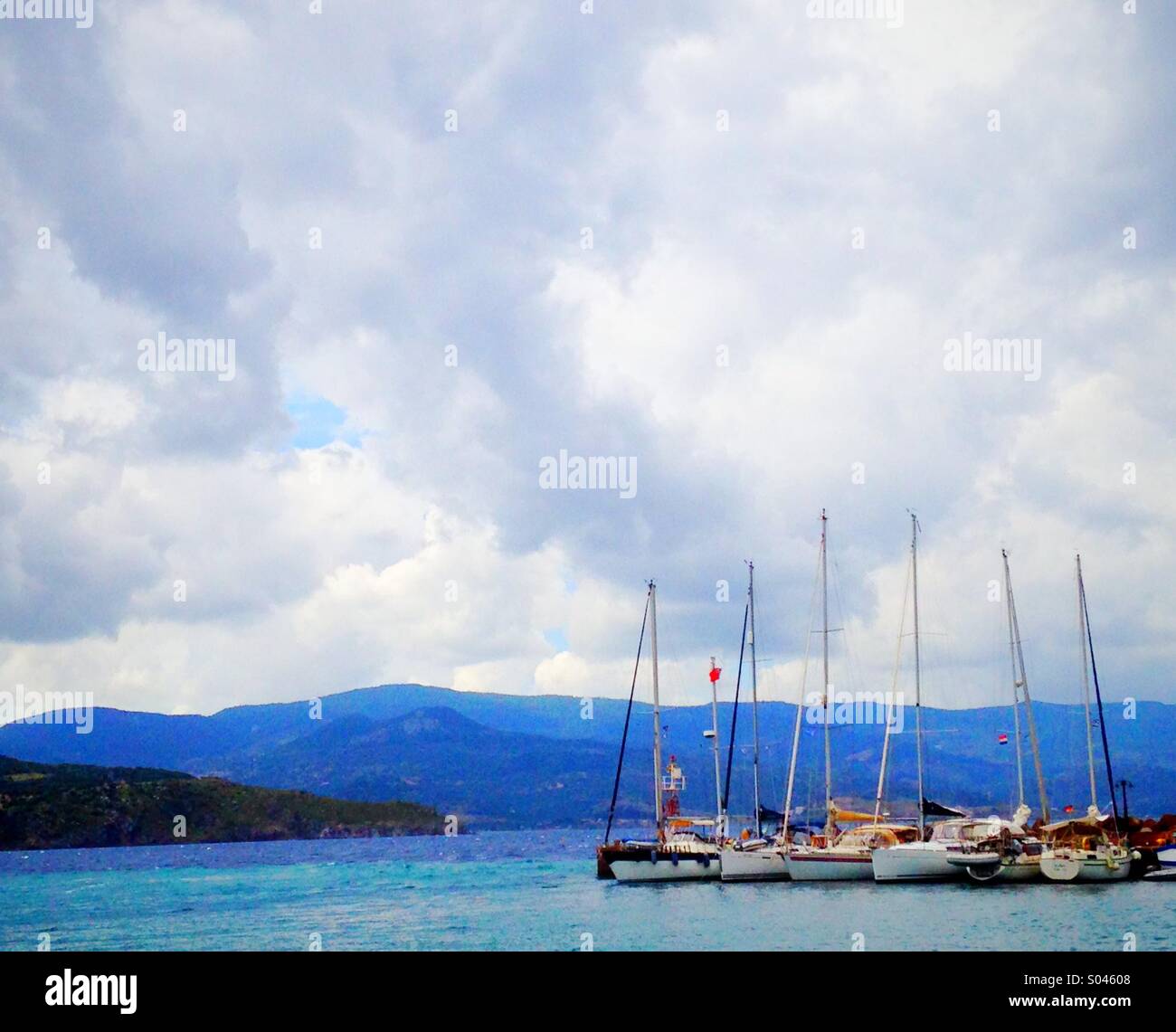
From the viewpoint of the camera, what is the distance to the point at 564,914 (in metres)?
52.7

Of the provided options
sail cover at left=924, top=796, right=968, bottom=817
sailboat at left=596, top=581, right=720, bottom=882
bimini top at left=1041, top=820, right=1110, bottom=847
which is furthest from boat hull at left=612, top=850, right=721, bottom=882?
bimini top at left=1041, top=820, right=1110, bottom=847

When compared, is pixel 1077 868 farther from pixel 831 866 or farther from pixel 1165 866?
pixel 831 866

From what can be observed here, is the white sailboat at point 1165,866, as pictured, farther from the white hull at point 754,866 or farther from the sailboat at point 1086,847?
the white hull at point 754,866

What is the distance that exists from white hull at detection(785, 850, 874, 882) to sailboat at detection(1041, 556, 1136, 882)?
8063mm

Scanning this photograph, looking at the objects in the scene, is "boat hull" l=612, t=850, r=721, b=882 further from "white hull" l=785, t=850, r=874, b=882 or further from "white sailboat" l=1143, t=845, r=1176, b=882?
"white sailboat" l=1143, t=845, r=1176, b=882

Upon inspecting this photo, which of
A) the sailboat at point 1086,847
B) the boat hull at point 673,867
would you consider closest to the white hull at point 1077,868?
the sailboat at point 1086,847

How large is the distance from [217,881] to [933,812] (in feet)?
188

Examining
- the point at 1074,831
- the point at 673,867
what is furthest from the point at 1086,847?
the point at 673,867

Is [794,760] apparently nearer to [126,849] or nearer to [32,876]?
[32,876]

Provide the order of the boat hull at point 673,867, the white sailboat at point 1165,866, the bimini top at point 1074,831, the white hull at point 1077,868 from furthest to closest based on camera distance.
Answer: the boat hull at point 673,867, the bimini top at point 1074,831, the white sailboat at point 1165,866, the white hull at point 1077,868

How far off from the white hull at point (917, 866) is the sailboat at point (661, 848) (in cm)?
1268

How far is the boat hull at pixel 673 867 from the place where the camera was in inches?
2489

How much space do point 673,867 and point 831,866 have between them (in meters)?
11.1
